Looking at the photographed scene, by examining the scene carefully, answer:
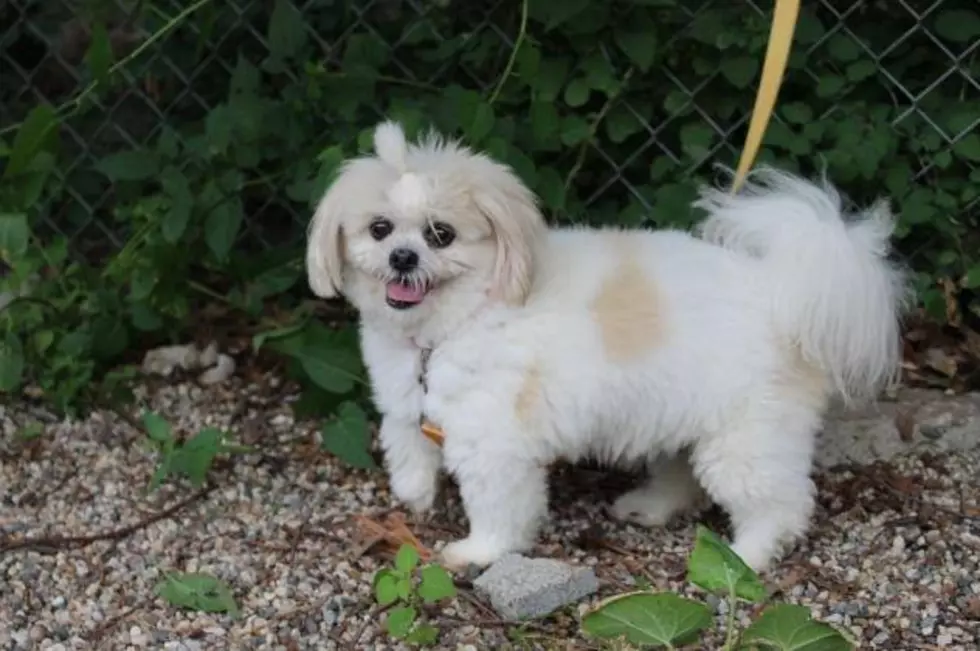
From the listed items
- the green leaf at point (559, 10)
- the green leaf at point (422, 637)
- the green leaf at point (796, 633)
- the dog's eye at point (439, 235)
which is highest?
the green leaf at point (559, 10)

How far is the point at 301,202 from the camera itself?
3721mm

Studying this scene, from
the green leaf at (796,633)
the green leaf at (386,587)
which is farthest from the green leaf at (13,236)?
the green leaf at (796,633)

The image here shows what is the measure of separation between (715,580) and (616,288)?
657 mm

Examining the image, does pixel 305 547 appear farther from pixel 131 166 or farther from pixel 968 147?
pixel 968 147

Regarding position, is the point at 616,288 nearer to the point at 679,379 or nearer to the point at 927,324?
the point at 679,379

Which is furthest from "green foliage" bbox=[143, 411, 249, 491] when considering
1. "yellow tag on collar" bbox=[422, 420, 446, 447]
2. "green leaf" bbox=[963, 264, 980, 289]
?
"green leaf" bbox=[963, 264, 980, 289]

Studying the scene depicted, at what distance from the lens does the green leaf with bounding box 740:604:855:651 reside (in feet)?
7.36

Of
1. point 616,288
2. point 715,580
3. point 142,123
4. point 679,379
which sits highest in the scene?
point 142,123

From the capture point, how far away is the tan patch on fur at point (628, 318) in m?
2.74

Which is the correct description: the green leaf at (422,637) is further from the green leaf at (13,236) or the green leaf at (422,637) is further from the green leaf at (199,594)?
the green leaf at (13,236)

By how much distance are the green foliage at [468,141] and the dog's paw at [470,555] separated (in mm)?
407

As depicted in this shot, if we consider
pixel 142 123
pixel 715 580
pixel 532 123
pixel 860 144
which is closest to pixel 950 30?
pixel 860 144

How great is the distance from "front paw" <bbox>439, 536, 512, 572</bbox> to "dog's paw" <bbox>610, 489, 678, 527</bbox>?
1.10 feet

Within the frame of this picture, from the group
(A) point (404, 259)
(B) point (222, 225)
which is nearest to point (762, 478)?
(A) point (404, 259)
